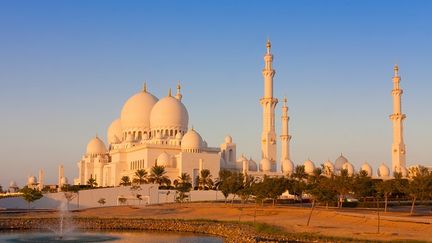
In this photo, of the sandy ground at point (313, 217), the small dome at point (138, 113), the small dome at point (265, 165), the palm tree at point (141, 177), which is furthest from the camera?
the small dome at point (138, 113)

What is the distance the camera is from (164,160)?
7944cm

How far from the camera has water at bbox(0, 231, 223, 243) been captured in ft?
121

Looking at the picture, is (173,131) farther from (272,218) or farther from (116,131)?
(272,218)

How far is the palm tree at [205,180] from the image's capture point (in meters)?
74.5

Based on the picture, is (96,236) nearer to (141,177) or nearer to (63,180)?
(141,177)

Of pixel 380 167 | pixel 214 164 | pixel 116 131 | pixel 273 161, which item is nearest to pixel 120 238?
pixel 214 164

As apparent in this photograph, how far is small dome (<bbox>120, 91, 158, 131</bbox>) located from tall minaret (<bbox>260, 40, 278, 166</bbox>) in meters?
18.4

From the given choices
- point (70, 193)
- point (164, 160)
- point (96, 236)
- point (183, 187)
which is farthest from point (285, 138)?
point (96, 236)

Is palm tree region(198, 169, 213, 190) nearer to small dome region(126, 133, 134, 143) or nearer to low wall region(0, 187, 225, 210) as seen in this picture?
low wall region(0, 187, 225, 210)

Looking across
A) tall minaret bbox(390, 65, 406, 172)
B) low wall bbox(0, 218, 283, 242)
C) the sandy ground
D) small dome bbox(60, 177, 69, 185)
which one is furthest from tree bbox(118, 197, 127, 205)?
tall minaret bbox(390, 65, 406, 172)

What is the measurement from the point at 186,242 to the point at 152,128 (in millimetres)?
55263

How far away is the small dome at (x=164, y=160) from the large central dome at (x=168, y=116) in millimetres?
8982

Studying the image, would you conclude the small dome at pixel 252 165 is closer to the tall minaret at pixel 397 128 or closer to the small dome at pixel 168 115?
the small dome at pixel 168 115

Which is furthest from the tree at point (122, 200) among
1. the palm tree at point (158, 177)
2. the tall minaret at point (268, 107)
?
the tall minaret at point (268, 107)
